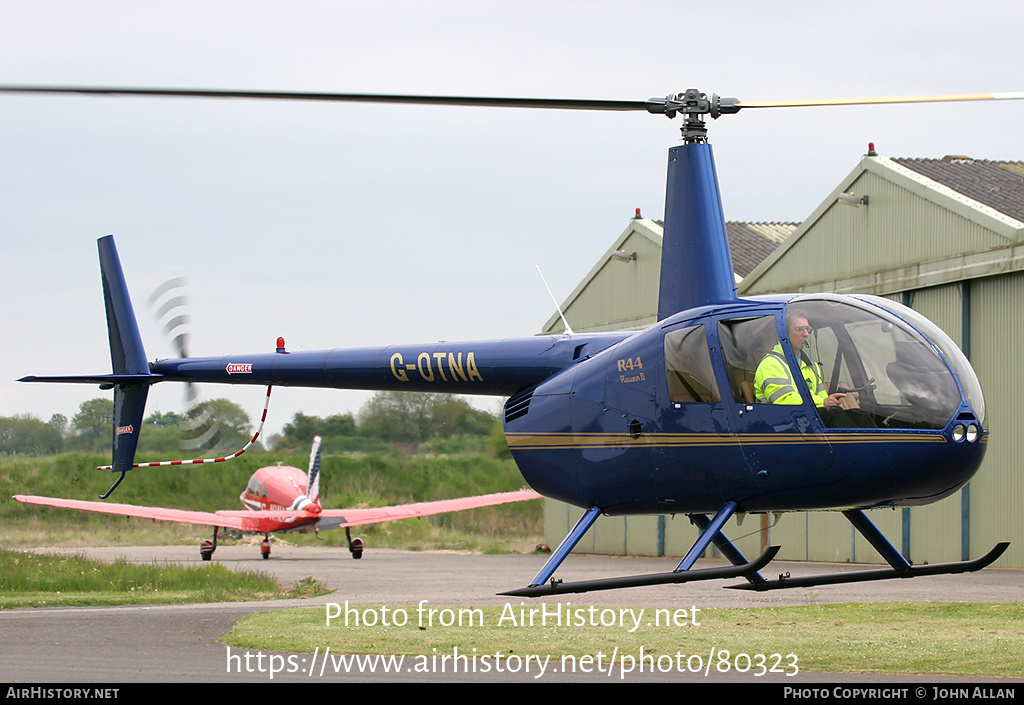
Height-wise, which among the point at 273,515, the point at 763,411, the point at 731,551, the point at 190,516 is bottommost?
the point at 190,516

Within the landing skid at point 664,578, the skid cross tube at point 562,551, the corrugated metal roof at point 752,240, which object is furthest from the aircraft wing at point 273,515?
the landing skid at point 664,578

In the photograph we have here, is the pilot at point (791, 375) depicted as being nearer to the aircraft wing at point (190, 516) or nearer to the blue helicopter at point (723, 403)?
the blue helicopter at point (723, 403)

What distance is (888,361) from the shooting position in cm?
873

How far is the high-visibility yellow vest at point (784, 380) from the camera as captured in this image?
8.84 metres

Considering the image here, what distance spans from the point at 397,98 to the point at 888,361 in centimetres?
461

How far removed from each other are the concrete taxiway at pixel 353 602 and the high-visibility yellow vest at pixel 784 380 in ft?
9.24

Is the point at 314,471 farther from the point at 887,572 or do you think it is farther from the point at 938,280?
the point at 887,572

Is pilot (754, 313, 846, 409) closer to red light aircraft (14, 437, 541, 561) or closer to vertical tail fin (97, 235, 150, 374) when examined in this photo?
vertical tail fin (97, 235, 150, 374)

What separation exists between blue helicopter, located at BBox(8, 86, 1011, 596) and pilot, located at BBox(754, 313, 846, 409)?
0.04ft

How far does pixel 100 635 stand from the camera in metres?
16.5

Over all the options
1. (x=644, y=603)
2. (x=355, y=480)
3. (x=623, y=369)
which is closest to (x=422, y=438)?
(x=355, y=480)

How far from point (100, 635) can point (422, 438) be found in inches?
732

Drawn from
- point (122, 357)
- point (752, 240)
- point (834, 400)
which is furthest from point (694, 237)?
point (752, 240)

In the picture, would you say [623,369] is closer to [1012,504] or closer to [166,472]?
[1012,504]
